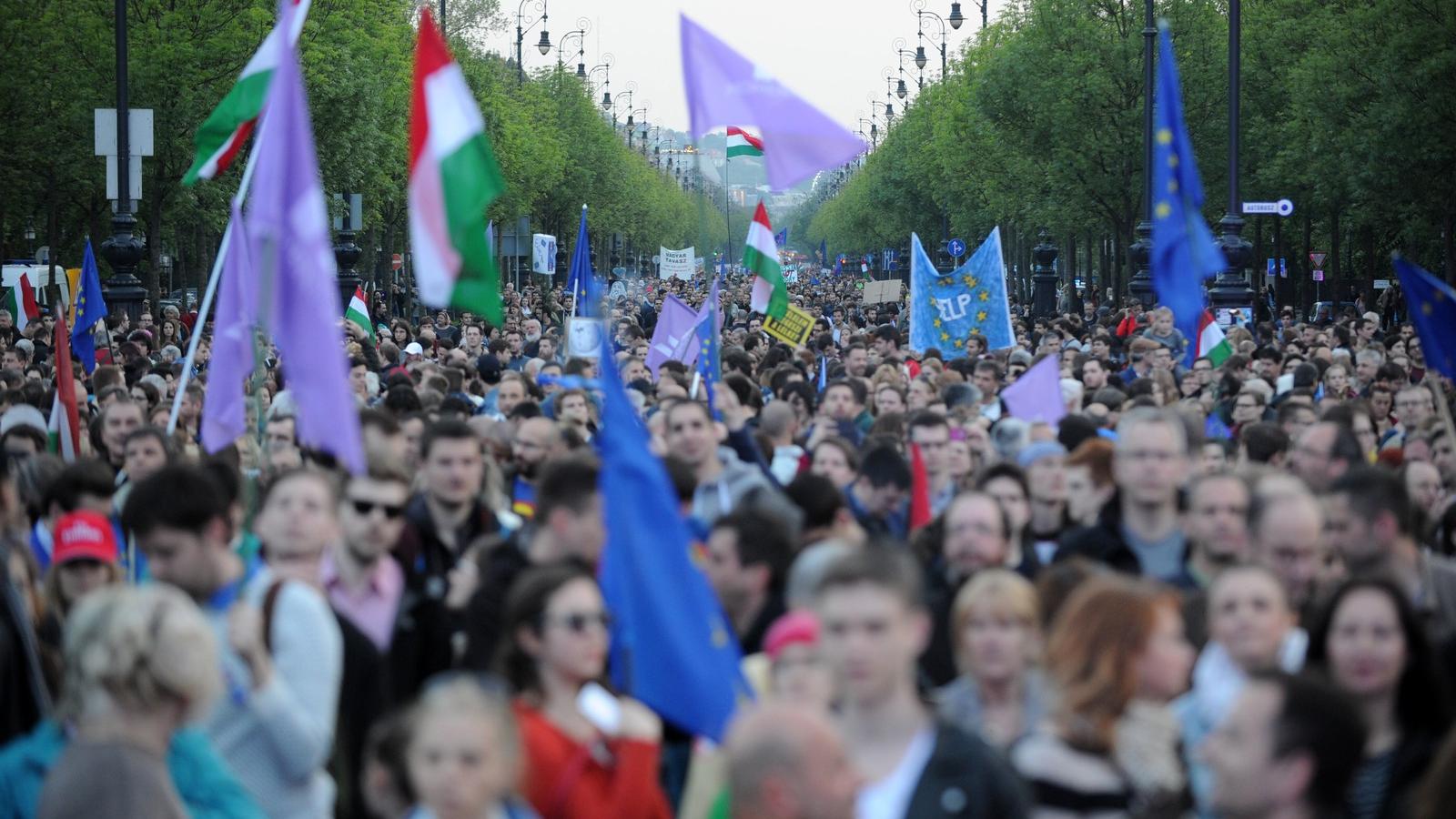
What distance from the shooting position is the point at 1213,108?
4541cm

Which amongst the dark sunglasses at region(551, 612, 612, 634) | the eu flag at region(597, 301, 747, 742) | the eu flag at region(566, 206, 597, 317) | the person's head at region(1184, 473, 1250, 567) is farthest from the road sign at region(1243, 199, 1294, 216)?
the dark sunglasses at region(551, 612, 612, 634)

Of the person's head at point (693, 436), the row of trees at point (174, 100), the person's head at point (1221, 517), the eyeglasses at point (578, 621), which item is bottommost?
the eyeglasses at point (578, 621)

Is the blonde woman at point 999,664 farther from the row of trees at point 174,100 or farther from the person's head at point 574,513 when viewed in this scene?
the row of trees at point 174,100

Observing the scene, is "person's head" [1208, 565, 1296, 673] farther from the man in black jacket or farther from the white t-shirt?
the white t-shirt

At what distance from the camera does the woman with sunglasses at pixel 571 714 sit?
16.9 ft

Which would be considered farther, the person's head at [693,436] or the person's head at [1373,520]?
the person's head at [693,436]

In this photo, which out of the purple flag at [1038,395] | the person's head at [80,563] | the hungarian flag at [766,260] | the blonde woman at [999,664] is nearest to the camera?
the blonde woman at [999,664]

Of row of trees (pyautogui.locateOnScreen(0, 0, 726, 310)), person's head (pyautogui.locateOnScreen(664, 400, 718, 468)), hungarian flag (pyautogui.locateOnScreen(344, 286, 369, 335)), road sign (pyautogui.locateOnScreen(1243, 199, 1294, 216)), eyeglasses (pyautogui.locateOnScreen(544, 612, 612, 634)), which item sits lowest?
eyeglasses (pyautogui.locateOnScreen(544, 612, 612, 634))

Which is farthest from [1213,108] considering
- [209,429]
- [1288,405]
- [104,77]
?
[209,429]

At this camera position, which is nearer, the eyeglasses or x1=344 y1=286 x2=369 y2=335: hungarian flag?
the eyeglasses

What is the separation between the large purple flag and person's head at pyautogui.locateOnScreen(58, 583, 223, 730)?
653cm

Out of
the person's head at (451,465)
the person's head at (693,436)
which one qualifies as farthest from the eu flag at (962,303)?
the person's head at (451,465)

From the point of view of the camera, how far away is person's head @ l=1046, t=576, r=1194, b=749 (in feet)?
16.5

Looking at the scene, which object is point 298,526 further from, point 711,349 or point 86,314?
point 86,314
